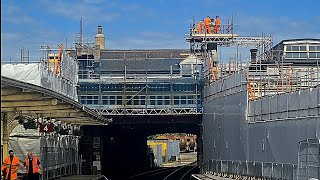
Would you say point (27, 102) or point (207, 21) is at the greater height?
point (207, 21)

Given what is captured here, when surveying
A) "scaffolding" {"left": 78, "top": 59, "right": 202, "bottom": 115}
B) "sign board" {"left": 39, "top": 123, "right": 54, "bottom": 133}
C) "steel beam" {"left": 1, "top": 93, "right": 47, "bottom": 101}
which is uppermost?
"scaffolding" {"left": 78, "top": 59, "right": 202, "bottom": 115}

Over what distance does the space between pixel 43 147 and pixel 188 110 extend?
23016mm

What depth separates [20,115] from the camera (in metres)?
26.1

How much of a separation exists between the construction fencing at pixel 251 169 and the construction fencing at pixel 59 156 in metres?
8.58

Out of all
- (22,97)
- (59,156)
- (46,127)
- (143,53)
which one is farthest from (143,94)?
(22,97)

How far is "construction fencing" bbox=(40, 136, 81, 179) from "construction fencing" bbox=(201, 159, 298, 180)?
28.1 feet

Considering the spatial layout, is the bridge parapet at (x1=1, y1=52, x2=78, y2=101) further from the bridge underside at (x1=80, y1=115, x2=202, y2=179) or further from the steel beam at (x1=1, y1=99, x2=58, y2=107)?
the steel beam at (x1=1, y1=99, x2=58, y2=107)

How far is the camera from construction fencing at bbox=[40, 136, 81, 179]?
29.0 m

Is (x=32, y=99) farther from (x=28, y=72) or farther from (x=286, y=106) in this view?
(x=28, y=72)

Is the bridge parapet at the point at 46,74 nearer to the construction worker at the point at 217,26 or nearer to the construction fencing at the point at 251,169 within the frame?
the construction fencing at the point at 251,169

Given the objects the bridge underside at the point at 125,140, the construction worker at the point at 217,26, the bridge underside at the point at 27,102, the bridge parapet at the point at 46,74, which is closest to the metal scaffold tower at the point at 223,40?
the construction worker at the point at 217,26

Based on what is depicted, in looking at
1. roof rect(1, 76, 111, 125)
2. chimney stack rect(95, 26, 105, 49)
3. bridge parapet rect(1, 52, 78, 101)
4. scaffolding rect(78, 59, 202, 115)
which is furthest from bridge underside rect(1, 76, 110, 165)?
chimney stack rect(95, 26, 105, 49)

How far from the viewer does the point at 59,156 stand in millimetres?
33219

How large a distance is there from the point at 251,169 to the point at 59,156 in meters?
9.86
